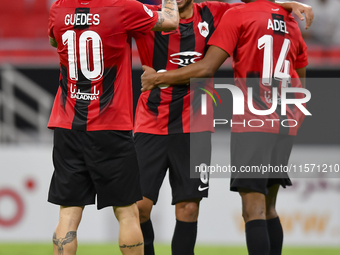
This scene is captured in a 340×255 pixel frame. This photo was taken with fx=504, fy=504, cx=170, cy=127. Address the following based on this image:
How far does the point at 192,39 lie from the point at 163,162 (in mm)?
891

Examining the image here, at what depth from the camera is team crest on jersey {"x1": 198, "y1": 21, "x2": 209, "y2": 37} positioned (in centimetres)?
357

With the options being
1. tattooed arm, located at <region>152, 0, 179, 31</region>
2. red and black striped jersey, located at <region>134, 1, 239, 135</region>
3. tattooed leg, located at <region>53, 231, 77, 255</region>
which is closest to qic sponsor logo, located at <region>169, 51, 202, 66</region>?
red and black striped jersey, located at <region>134, 1, 239, 135</region>

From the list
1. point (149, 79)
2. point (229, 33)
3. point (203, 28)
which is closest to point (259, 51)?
point (229, 33)

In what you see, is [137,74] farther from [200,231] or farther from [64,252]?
[64,252]

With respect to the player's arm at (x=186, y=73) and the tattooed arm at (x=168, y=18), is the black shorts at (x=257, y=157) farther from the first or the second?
the tattooed arm at (x=168, y=18)

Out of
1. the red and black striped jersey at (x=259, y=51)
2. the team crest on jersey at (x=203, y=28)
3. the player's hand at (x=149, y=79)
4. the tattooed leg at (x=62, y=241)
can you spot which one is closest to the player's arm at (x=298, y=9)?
the red and black striped jersey at (x=259, y=51)

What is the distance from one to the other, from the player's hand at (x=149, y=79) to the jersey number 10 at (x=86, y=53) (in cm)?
48

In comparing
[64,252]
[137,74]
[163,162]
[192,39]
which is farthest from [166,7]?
[137,74]

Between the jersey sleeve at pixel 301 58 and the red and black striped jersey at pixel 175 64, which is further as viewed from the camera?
the jersey sleeve at pixel 301 58

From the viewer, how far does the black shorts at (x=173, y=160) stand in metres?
3.51

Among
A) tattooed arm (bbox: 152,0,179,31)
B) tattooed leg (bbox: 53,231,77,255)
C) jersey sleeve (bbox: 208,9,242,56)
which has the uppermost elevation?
tattooed arm (bbox: 152,0,179,31)

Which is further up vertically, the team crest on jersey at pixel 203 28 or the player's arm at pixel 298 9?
the player's arm at pixel 298 9

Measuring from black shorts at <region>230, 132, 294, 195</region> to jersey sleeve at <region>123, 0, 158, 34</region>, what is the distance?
935mm

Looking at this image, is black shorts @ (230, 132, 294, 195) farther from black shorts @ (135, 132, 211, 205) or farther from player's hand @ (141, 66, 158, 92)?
player's hand @ (141, 66, 158, 92)
